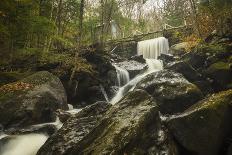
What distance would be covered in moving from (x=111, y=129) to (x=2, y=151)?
4.30 metres

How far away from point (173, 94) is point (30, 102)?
5529 millimetres

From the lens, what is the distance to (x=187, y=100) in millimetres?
9906

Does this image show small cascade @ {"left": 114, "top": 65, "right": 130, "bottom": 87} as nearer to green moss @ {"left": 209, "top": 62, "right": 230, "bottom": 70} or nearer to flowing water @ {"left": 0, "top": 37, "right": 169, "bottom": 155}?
flowing water @ {"left": 0, "top": 37, "right": 169, "bottom": 155}

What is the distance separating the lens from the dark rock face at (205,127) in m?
7.00

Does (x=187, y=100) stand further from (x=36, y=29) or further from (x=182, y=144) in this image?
(x=36, y=29)

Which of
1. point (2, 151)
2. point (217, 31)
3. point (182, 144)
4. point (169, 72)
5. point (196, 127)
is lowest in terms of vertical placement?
point (2, 151)

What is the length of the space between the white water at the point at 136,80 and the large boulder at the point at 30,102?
350 centimetres

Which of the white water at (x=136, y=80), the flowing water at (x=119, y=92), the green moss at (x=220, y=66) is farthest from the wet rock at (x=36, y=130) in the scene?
the green moss at (x=220, y=66)

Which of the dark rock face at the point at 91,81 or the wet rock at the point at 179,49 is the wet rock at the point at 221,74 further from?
the wet rock at the point at 179,49

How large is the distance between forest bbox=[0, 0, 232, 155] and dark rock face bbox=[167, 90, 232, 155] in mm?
24

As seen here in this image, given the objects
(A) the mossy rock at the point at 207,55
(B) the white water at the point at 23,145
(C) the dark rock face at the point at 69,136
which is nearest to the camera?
(C) the dark rock face at the point at 69,136

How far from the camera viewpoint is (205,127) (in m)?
7.04

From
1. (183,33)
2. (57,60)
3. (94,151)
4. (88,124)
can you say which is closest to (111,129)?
(94,151)

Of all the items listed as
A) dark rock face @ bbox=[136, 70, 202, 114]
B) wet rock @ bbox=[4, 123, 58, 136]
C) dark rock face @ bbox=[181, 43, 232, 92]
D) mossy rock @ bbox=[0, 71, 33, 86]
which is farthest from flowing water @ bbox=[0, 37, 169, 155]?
dark rock face @ bbox=[136, 70, 202, 114]
